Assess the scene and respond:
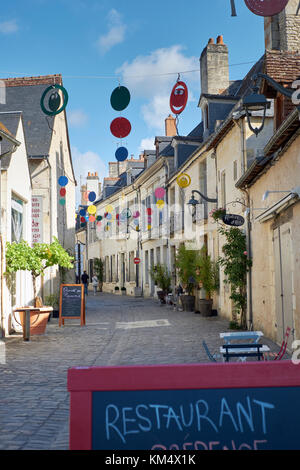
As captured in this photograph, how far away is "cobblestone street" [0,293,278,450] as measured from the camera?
487cm

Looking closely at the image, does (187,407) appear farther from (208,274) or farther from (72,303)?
(208,274)

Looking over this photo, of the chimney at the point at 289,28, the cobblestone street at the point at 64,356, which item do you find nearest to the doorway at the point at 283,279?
the cobblestone street at the point at 64,356

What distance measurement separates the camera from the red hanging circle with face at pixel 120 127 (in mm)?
10797

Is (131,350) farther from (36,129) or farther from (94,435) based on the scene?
(36,129)

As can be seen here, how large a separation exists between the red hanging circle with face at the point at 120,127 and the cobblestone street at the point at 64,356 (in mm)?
4271

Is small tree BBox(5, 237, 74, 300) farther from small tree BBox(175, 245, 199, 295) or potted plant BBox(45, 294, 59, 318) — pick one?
small tree BBox(175, 245, 199, 295)

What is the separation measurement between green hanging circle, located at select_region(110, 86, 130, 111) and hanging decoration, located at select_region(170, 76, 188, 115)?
1.17 meters

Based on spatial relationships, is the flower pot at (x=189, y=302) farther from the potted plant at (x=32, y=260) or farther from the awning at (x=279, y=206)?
the awning at (x=279, y=206)

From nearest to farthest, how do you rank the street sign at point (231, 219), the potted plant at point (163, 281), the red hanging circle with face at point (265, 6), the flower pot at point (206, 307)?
the red hanging circle with face at point (265, 6), the street sign at point (231, 219), the flower pot at point (206, 307), the potted plant at point (163, 281)

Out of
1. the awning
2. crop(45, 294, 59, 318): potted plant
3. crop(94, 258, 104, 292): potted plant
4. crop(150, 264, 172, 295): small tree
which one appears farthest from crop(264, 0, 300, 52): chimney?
crop(94, 258, 104, 292): potted plant

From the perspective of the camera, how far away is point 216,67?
2164cm

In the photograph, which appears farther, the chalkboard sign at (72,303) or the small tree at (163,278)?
the small tree at (163,278)

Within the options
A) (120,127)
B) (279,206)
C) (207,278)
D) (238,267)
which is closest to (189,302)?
(207,278)

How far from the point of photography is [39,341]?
11219 mm
